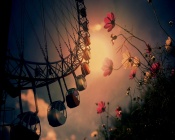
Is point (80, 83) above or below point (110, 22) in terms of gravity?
above

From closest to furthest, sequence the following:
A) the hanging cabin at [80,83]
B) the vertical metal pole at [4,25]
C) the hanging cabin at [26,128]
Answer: the vertical metal pole at [4,25] < the hanging cabin at [26,128] < the hanging cabin at [80,83]

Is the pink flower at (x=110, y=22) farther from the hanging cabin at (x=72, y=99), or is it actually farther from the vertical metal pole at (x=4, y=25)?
the hanging cabin at (x=72, y=99)

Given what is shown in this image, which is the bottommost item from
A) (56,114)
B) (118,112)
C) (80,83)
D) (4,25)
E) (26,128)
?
(118,112)

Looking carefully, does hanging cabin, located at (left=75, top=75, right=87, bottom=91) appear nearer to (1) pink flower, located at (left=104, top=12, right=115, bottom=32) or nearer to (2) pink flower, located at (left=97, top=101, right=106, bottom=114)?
(2) pink flower, located at (left=97, top=101, right=106, bottom=114)

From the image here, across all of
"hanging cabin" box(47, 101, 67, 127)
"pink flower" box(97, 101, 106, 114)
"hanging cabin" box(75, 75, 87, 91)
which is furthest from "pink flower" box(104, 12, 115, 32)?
"hanging cabin" box(75, 75, 87, 91)

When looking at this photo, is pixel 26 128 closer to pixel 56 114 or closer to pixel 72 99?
pixel 56 114

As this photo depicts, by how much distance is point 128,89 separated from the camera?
512 centimetres

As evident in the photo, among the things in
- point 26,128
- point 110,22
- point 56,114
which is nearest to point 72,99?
point 56,114

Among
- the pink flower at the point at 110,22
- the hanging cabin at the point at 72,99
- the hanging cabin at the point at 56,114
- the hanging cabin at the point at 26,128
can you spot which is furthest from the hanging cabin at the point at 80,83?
the pink flower at the point at 110,22

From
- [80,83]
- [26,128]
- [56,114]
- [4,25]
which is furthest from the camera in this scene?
[80,83]

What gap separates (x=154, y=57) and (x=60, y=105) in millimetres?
7042

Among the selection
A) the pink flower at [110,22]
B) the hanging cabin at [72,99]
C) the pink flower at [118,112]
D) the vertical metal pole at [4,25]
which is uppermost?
the vertical metal pole at [4,25]

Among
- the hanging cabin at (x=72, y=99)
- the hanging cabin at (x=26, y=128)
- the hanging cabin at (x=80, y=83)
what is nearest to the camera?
the hanging cabin at (x=26, y=128)

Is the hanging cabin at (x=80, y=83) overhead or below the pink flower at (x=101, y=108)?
overhead
